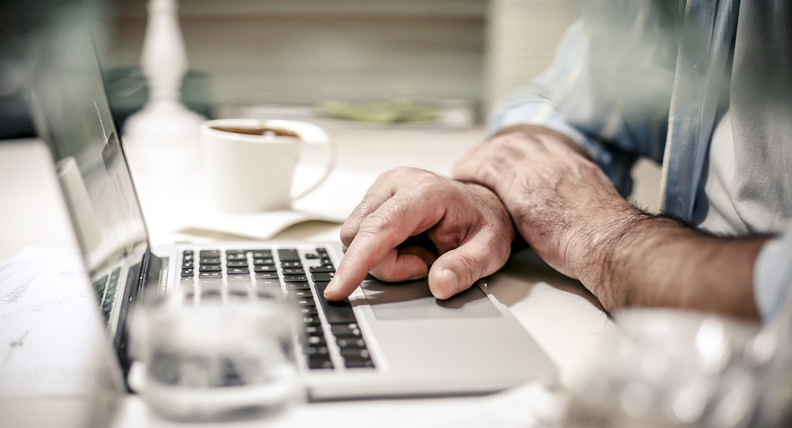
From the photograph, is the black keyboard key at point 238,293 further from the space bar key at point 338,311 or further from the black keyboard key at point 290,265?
the black keyboard key at point 290,265

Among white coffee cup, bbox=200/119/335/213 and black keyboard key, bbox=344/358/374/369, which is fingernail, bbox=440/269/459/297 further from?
white coffee cup, bbox=200/119/335/213

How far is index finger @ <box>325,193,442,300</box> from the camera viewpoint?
0.48 meters

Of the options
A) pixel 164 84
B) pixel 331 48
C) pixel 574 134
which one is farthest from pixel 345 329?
pixel 331 48

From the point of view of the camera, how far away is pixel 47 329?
0.46 meters

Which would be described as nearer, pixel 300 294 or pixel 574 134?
pixel 300 294

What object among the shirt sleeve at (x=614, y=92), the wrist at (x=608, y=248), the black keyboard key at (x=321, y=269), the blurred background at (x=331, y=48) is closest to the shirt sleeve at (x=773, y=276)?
the wrist at (x=608, y=248)

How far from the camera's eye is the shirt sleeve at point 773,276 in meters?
0.32

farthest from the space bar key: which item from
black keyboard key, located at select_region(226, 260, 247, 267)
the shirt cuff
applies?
the shirt cuff

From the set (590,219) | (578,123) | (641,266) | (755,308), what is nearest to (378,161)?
(578,123)

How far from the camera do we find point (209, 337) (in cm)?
30

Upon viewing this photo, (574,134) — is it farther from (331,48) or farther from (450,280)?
(331,48)

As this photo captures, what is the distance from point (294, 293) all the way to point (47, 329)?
172mm

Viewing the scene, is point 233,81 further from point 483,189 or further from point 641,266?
point 641,266

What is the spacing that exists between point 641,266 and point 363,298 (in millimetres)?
197
